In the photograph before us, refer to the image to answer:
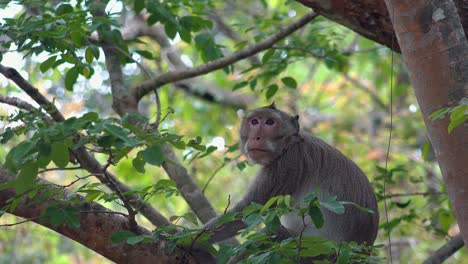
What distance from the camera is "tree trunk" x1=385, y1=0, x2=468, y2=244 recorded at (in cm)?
364

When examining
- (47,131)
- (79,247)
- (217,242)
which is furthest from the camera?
(79,247)

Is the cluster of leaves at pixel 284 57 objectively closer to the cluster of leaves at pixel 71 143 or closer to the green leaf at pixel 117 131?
the cluster of leaves at pixel 71 143

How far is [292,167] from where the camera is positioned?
6.13 meters

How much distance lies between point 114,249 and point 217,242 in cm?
155

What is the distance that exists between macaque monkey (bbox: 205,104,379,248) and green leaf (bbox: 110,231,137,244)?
1.77 metres

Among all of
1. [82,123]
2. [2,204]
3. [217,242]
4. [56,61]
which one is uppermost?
[56,61]

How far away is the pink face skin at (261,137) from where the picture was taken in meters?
6.02

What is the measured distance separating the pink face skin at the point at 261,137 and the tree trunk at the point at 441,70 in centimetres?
233

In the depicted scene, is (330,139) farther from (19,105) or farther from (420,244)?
(19,105)

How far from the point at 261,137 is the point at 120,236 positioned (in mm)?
2172

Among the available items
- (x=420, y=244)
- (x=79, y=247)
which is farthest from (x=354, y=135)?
(x=79, y=247)

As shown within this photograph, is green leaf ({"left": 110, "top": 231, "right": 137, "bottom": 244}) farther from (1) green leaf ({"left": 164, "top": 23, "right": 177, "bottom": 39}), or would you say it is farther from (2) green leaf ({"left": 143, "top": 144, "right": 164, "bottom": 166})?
(1) green leaf ({"left": 164, "top": 23, "right": 177, "bottom": 39})

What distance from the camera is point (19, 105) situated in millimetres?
4922

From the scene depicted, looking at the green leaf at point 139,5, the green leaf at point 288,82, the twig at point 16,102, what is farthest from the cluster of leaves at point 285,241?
the green leaf at point 288,82
